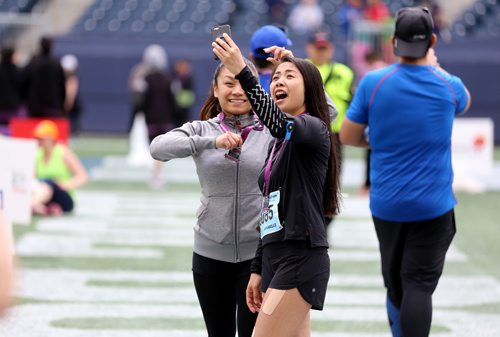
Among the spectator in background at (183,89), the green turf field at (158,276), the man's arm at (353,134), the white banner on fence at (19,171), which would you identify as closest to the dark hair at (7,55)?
the green turf field at (158,276)

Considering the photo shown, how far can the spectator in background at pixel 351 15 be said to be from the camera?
971 inches

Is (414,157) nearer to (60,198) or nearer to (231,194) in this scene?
(231,194)

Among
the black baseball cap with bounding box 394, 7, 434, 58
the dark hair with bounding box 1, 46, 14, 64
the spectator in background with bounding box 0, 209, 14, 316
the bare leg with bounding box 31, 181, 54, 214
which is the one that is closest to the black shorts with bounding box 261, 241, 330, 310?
the black baseball cap with bounding box 394, 7, 434, 58

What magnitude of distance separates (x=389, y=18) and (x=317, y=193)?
19461mm

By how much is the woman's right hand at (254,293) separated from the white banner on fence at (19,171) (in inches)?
202

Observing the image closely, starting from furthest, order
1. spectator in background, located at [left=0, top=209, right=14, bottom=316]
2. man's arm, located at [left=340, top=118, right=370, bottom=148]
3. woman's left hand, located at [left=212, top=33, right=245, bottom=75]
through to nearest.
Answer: man's arm, located at [left=340, top=118, right=370, bottom=148]
woman's left hand, located at [left=212, top=33, right=245, bottom=75]
spectator in background, located at [left=0, top=209, right=14, bottom=316]

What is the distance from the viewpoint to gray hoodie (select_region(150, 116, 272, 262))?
5090 mm

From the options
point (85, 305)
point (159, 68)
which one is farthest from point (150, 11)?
point (85, 305)

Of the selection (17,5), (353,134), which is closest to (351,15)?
(17,5)

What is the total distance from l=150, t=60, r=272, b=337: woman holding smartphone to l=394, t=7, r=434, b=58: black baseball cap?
1.00 m

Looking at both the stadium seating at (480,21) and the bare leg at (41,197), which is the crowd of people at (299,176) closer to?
the bare leg at (41,197)

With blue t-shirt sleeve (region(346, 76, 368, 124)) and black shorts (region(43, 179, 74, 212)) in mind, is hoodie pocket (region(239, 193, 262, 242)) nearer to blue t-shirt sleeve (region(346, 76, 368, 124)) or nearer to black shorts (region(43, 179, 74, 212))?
blue t-shirt sleeve (region(346, 76, 368, 124))

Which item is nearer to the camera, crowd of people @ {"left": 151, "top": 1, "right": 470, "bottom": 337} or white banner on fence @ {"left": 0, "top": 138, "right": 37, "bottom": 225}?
crowd of people @ {"left": 151, "top": 1, "right": 470, "bottom": 337}

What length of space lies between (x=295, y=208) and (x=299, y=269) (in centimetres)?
25
